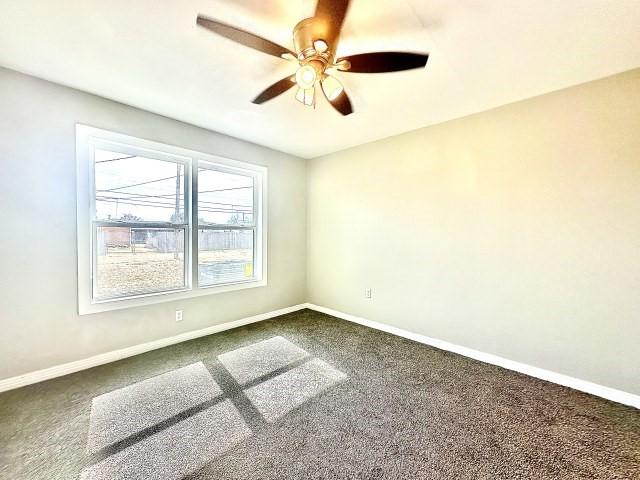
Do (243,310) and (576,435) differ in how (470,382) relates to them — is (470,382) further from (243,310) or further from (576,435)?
(243,310)

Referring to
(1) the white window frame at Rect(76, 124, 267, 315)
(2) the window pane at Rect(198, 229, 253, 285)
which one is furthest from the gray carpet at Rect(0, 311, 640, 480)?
(2) the window pane at Rect(198, 229, 253, 285)

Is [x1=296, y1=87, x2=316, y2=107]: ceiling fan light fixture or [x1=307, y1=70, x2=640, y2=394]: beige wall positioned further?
[x1=307, y1=70, x2=640, y2=394]: beige wall

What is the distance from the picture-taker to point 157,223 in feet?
9.59

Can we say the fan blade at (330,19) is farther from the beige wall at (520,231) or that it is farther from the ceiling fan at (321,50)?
the beige wall at (520,231)

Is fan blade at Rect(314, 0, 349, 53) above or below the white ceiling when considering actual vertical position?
below

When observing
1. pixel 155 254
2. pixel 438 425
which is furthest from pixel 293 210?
pixel 438 425

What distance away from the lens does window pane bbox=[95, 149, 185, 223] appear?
8.54 feet

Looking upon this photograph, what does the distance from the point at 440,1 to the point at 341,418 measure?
2.58 meters

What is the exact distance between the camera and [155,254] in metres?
2.92

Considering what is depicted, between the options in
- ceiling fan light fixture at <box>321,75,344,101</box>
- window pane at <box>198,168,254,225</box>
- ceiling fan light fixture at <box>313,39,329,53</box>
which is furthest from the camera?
window pane at <box>198,168,254,225</box>

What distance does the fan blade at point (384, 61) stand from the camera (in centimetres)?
155

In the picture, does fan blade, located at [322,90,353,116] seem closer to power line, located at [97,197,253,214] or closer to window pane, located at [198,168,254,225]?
window pane, located at [198,168,254,225]

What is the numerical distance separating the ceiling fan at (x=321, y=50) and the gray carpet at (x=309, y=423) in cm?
225

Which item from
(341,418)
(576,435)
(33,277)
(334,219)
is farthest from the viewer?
(334,219)
